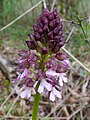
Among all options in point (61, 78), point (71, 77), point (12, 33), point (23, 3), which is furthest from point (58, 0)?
point (61, 78)

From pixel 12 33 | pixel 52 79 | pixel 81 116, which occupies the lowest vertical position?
pixel 81 116

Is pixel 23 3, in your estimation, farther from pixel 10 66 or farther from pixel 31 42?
pixel 31 42

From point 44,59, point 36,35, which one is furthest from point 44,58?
point 36,35

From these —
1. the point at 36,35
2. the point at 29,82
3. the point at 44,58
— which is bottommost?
the point at 29,82

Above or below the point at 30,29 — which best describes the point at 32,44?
below

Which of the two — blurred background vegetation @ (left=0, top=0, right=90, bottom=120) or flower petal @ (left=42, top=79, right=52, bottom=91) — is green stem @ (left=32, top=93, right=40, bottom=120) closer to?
flower petal @ (left=42, top=79, right=52, bottom=91)

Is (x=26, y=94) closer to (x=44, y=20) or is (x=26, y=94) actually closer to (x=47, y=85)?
(x=47, y=85)

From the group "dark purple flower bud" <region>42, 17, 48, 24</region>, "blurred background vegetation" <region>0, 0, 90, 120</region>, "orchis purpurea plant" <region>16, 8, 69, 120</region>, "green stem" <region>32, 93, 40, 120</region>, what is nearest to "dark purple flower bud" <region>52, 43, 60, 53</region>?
"orchis purpurea plant" <region>16, 8, 69, 120</region>

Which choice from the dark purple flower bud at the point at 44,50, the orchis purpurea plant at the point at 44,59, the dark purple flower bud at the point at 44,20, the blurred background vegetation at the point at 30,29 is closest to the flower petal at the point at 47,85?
the orchis purpurea plant at the point at 44,59
